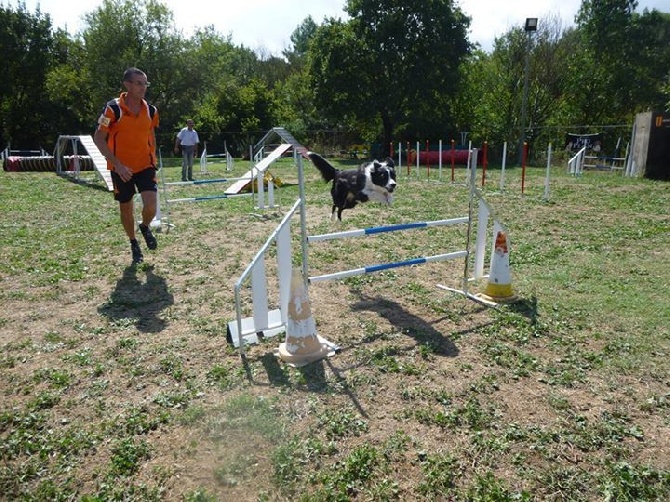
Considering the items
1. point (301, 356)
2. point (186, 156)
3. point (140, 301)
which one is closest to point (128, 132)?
point (140, 301)

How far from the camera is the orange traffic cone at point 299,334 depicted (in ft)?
10.7

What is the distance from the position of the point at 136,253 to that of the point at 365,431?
3990mm

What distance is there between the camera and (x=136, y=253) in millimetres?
5543

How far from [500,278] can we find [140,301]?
329cm

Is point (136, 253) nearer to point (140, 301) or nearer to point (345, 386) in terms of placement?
point (140, 301)

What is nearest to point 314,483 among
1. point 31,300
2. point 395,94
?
point 31,300

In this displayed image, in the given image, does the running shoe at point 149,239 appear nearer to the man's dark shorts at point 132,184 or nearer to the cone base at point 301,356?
the man's dark shorts at point 132,184

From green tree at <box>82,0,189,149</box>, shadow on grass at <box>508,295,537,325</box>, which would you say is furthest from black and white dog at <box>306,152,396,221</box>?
green tree at <box>82,0,189,149</box>

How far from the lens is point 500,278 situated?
173 inches

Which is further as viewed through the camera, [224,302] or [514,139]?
[514,139]

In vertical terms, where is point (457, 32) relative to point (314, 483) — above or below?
above

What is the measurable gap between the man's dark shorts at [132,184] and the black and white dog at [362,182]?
1.79 metres

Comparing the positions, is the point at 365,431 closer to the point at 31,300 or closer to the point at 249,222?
the point at 31,300

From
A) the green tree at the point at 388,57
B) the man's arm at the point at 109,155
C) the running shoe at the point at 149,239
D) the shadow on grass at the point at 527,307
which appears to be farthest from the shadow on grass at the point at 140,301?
the green tree at the point at 388,57
